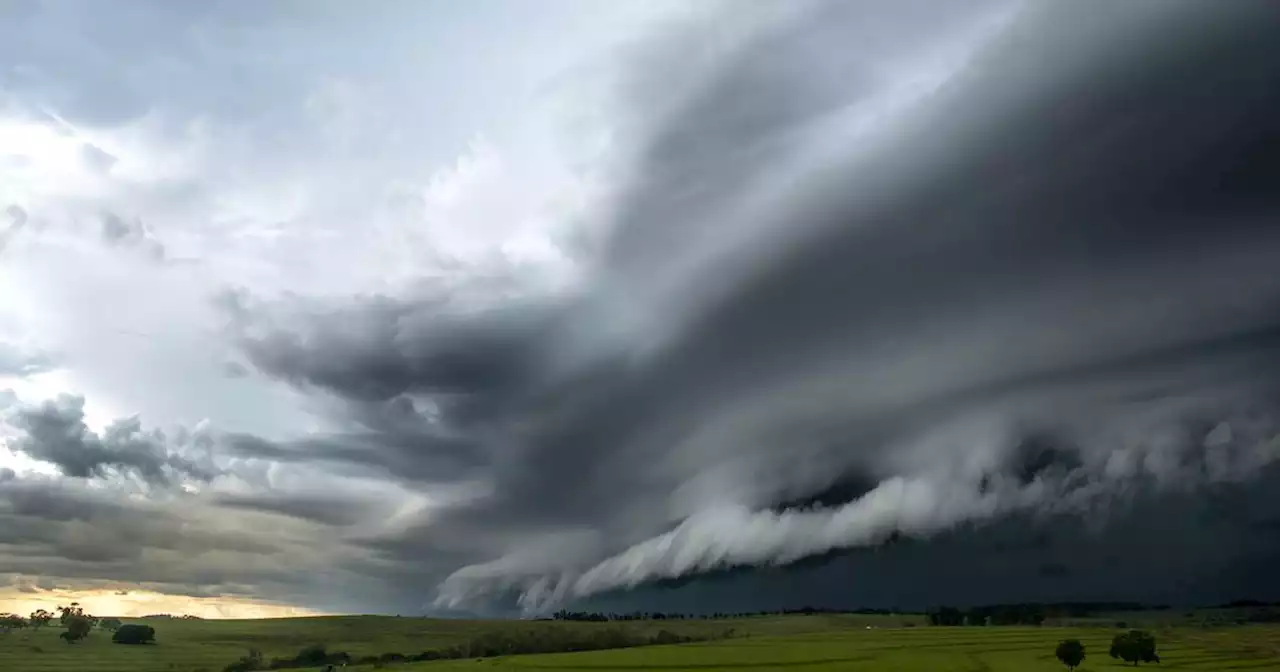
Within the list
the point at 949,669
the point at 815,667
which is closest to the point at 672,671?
the point at 815,667

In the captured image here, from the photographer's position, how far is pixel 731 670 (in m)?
195

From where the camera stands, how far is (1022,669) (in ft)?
633

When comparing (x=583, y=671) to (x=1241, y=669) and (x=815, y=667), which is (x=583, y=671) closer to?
(x=815, y=667)

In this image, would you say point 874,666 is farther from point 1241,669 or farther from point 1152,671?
point 1241,669

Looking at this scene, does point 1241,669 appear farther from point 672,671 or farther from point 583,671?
point 583,671

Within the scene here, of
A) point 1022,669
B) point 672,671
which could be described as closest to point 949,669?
point 1022,669

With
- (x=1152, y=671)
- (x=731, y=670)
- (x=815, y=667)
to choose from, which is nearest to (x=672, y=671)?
(x=731, y=670)

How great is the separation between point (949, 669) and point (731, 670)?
5138cm

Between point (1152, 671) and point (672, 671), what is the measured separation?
386 ft

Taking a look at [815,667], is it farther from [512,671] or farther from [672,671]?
[512,671]

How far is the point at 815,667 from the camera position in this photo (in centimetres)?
19262

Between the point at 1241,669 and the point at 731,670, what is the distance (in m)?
123

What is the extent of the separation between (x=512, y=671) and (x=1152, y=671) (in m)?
157

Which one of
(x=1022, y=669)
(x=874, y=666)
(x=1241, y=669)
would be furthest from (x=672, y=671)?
(x=1241, y=669)
